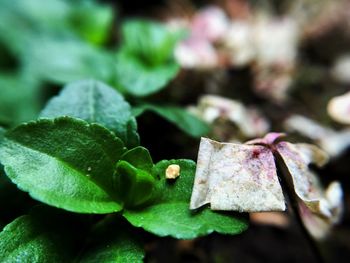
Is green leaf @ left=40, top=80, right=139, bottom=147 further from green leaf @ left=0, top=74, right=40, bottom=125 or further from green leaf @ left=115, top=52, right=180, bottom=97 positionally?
green leaf @ left=0, top=74, right=40, bottom=125

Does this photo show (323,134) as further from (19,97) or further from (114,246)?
(19,97)

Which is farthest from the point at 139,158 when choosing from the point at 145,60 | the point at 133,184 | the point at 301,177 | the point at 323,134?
the point at 323,134

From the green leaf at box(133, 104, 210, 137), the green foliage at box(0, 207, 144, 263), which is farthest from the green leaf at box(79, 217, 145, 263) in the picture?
the green leaf at box(133, 104, 210, 137)

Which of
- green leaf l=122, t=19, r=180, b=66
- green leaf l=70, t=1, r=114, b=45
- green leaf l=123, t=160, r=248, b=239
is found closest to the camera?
green leaf l=123, t=160, r=248, b=239

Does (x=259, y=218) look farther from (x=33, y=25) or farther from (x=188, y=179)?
(x=33, y=25)

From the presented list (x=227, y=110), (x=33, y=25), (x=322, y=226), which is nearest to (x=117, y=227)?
(x=227, y=110)
